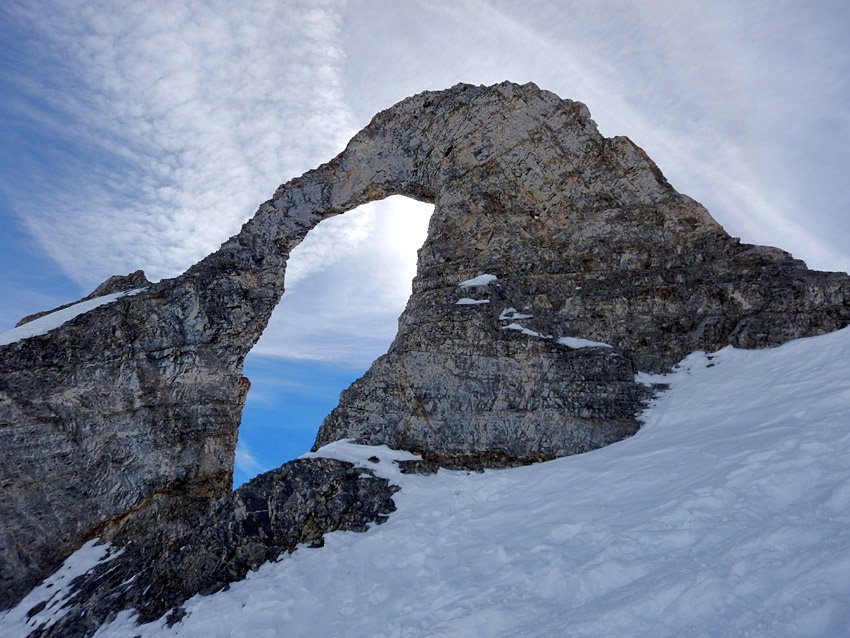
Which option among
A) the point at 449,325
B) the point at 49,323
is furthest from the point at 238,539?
the point at 49,323

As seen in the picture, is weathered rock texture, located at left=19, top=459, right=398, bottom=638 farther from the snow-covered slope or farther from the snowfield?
the snowfield

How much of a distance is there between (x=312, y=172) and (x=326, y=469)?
1657cm

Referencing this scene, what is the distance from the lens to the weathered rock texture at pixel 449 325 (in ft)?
49.3

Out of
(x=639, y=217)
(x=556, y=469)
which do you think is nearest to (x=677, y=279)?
(x=639, y=217)

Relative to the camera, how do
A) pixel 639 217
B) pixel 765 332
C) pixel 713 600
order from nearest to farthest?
pixel 713 600 → pixel 765 332 → pixel 639 217

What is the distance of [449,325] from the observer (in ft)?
56.7

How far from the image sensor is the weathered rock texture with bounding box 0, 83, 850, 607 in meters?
15.0

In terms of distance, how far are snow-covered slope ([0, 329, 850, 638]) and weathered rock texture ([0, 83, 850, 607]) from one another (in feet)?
6.66

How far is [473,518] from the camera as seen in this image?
10.6m

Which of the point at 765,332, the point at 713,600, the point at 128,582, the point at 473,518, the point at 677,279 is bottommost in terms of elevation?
the point at 128,582

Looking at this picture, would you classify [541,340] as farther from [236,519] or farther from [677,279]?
[236,519]

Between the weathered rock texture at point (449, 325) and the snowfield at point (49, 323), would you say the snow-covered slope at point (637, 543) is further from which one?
the snowfield at point (49, 323)

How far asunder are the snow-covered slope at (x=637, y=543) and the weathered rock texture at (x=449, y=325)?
2.03 meters

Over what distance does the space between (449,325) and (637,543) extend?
1144 cm
